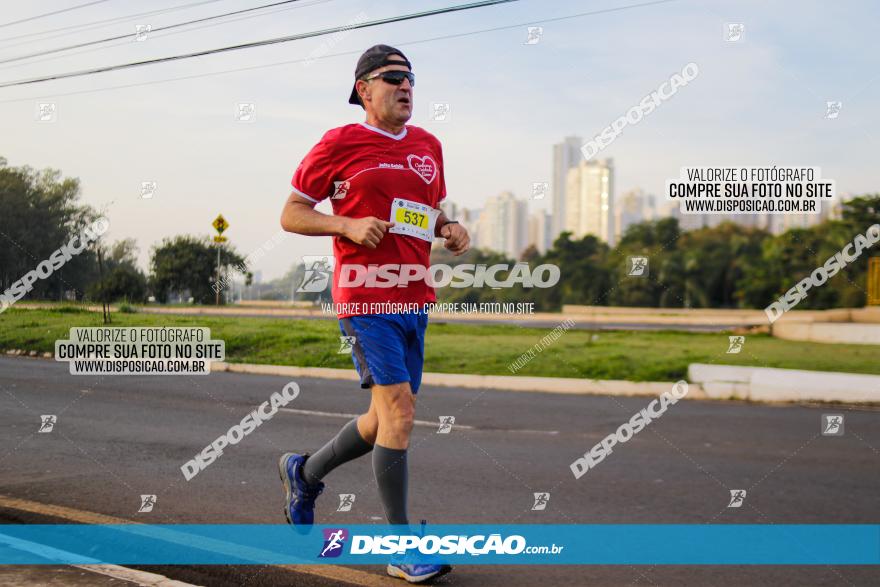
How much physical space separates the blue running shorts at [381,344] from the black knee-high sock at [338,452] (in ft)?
1.08

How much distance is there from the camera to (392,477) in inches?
144

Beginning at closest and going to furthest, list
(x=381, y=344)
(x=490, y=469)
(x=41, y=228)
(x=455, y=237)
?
(x=381, y=344)
(x=455, y=237)
(x=490, y=469)
(x=41, y=228)

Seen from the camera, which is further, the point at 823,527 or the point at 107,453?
the point at 107,453

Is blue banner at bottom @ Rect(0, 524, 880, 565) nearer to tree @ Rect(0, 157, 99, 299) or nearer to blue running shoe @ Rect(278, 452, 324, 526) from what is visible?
blue running shoe @ Rect(278, 452, 324, 526)

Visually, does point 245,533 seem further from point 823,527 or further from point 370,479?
point 823,527

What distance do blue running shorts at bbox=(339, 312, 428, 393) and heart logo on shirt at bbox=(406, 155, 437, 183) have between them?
57 cm

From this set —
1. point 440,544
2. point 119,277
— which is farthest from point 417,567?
point 119,277

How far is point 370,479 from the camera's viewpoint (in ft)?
19.0

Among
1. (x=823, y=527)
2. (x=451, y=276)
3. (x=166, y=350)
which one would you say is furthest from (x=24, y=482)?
(x=166, y=350)

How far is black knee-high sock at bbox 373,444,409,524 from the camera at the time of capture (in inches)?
144

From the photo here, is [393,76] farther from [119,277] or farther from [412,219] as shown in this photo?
[119,277]

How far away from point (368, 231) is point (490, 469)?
127 inches

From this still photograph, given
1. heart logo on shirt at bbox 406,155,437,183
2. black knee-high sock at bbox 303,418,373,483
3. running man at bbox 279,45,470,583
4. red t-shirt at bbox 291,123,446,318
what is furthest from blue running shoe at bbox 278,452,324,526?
heart logo on shirt at bbox 406,155,437,183

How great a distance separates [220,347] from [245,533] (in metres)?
12.0
